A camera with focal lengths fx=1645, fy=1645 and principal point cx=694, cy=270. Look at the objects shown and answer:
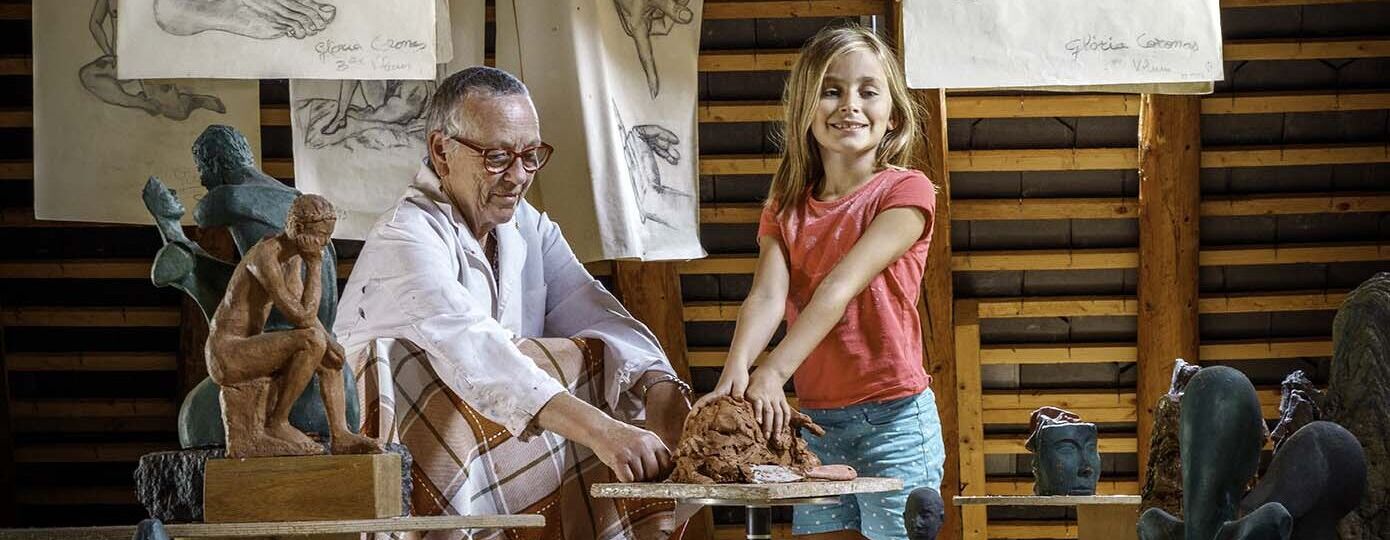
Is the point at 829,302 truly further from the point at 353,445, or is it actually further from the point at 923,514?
the point at 353,445

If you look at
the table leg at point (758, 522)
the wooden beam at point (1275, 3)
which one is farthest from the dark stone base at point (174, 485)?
the wooden beam at point (1275, 3)

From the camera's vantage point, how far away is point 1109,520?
3182 millimetres

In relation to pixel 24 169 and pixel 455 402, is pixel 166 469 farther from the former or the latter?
pixel 24 169

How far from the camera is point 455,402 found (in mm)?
2709

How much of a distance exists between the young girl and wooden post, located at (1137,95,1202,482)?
83.0 inches

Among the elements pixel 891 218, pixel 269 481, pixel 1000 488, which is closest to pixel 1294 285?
pixel 1000 488

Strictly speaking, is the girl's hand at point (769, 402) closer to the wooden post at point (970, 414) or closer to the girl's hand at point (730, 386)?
the girl's hand at point (730, 386)

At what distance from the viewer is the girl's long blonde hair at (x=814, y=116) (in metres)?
2.81

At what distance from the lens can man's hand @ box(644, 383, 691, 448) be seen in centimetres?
279

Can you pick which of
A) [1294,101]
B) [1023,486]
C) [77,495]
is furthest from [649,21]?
[77,495]

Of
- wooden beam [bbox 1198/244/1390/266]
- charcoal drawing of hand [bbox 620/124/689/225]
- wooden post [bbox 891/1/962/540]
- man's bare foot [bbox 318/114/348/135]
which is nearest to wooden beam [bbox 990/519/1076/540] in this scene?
wooden post [bbox 891/1/962/540]

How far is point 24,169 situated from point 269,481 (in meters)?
3.03

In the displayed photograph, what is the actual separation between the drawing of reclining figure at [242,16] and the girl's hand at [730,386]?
1.47 meters

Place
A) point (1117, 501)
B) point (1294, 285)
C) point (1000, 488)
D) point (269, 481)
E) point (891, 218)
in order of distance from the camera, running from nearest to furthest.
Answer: point (269, 481)
point (891, 218)
point (1117, 501)
point (1294, 285)
point (1000, 488)
